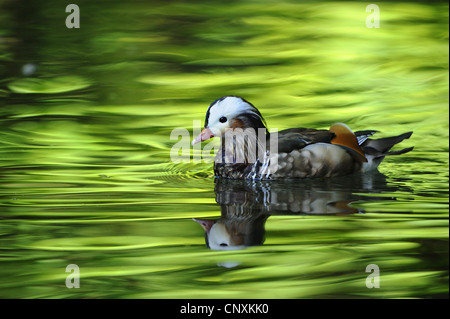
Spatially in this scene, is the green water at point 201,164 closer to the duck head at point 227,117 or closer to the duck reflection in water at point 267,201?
the duck reflection in water at point 267,201

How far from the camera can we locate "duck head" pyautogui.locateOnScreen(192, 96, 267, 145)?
7520 mm

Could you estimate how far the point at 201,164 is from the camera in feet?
26.4

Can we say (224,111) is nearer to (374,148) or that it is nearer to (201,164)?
(201,164)

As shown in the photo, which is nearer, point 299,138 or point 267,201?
point 267,201

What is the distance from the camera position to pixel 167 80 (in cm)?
1062

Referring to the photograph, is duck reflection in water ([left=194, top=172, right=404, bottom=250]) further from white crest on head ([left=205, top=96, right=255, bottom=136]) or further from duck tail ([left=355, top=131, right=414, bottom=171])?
white crest on head ([left=205, top=96, right=255, bottom=136])

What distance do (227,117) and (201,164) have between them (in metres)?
0.72

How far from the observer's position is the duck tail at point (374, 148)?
7.59 meters

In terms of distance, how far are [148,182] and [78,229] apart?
1729 mm

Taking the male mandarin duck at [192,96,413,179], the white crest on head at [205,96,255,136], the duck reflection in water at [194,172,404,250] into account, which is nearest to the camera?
the duck reflection in water at [194,172,404,250]

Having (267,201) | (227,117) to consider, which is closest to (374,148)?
(227,117)

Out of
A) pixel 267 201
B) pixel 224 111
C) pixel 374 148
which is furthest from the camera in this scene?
pixel 374 148

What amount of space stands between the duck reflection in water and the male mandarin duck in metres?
0.12

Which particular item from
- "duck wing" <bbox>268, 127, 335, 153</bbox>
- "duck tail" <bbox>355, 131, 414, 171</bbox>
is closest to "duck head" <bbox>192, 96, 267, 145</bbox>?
"duck wing" <bbox>268, 127, 335, 153</bbox>
